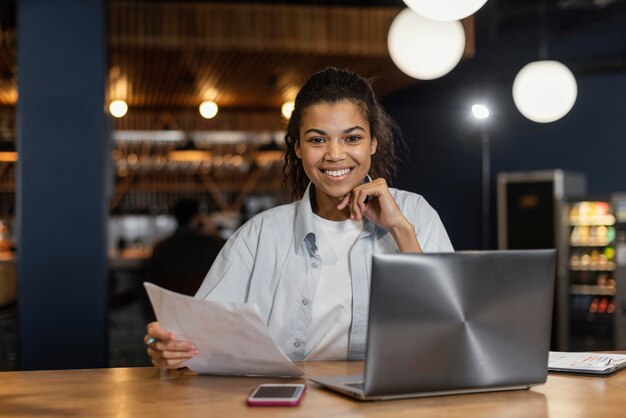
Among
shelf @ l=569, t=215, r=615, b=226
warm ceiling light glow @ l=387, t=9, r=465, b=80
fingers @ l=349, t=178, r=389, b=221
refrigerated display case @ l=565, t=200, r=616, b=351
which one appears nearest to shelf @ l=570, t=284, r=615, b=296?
refrigerated display case @ l=565, t=200, r=616, b=351

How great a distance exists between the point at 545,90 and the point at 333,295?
325 cm

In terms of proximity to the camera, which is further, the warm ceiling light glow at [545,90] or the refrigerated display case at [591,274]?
the refrigerated display case at [591,274]

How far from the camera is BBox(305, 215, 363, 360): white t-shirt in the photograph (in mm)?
2260

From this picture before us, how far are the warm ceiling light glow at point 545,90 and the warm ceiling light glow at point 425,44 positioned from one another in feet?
4.58

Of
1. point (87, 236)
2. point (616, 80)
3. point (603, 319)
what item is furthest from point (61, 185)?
point (616, 80)

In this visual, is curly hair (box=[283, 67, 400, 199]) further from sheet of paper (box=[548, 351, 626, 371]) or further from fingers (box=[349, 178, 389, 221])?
sheet of paper (box=[548, 351, 626, 371])

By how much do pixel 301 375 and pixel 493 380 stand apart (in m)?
0.43

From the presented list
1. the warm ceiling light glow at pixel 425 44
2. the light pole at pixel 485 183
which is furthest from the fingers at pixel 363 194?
the light pole at pixel 485 183

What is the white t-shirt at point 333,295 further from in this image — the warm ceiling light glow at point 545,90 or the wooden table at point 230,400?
the warm ceiling light glow at point 545,90

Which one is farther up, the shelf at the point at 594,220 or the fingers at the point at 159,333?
the shelf at the point at 594,220

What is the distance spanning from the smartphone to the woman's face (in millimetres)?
766

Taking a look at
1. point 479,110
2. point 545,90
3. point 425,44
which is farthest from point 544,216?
point 425,44

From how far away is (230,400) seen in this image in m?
1.61

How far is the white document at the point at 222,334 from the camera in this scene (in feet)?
5.49
